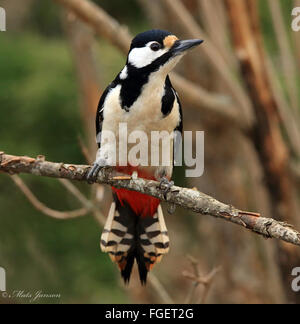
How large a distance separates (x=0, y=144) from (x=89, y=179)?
5.48ft

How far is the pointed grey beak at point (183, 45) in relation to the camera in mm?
2814

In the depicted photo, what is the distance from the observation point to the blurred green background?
434 cm

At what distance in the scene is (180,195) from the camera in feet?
8.40

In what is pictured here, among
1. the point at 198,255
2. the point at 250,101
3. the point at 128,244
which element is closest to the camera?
the point at 128,244

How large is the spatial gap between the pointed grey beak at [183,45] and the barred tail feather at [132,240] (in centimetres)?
93

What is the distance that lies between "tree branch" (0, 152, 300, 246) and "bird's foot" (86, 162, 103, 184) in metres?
0.02

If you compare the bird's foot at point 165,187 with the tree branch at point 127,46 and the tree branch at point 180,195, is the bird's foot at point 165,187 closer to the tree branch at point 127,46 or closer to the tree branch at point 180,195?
the tree branch at point 180,195

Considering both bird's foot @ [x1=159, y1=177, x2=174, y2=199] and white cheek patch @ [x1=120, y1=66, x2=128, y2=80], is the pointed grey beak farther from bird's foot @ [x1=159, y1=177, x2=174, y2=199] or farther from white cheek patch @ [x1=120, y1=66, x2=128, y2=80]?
bird's foot @ [x1=159, y1=177, x2=174, y2=199]

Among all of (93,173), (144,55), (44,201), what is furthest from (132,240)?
(44,201)

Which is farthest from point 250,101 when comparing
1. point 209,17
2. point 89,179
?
point 89,179

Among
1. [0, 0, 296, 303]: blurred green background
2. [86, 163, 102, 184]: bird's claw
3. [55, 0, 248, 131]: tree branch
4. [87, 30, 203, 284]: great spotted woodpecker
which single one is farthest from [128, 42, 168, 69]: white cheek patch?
[0, 0, 296, 303]: blurred green background

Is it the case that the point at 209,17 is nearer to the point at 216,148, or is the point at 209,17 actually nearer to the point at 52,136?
the point at 216,148

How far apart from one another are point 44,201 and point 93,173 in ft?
5.43

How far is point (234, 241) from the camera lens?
463cm
